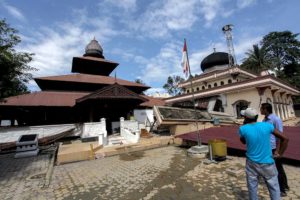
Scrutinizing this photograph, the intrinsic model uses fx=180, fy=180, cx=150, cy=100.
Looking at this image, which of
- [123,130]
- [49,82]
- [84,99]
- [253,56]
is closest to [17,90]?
[84,99]

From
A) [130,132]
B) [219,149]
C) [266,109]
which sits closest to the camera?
[266,109]

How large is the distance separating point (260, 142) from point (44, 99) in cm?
1656

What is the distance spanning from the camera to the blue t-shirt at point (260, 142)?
2977 millimetres

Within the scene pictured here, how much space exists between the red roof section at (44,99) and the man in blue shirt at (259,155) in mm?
14561

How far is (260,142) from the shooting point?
3008 millimetres

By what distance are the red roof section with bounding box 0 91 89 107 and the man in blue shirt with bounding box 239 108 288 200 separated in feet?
47.8

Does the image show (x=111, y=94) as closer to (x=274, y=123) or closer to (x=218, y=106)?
(x=274, y=123)

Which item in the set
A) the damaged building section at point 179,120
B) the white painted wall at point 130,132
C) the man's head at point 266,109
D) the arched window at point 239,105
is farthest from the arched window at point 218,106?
the man's head at point 266,109

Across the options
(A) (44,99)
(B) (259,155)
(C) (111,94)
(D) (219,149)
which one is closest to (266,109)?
(B) (259,155)

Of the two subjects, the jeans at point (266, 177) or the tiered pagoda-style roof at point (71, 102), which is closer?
the jeans at point (266, 177)

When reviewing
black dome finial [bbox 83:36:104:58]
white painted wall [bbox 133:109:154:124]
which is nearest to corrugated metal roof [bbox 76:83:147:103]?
white painted wall [bbox 133:109:154:124]

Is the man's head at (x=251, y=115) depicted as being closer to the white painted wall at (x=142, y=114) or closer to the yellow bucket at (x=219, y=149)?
the yellow bucket at (x=219, y=149)

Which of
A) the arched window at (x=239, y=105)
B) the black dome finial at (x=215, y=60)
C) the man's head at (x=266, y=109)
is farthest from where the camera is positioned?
the black dome finial at (x=215, y=60)

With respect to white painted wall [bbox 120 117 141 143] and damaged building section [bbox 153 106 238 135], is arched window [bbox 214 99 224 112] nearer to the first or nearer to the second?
damaged building section [bbox 153 106 238 135]
